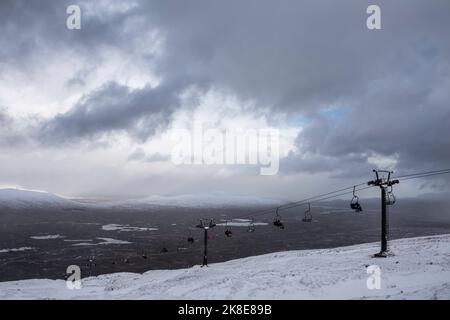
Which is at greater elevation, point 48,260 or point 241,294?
point 241,294

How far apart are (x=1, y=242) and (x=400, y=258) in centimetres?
10652

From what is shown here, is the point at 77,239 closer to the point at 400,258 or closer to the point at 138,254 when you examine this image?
the point at 138,254

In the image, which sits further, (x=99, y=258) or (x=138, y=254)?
(x=138, y=254)

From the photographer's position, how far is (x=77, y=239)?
105m
